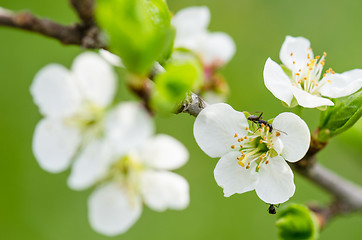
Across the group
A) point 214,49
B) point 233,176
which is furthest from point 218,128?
point 214,49

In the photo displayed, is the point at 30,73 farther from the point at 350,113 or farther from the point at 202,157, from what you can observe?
the point at 350,113

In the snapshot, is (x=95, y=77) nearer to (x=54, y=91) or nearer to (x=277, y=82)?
(x=54, y=91)

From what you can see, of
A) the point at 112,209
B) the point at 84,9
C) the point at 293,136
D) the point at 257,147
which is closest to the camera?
the point at 84,9

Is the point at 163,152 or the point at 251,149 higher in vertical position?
the point at 251,149

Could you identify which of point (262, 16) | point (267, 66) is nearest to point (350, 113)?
point (267, 66)

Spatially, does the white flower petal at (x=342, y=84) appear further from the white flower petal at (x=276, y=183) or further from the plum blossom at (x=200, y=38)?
the plum blossom at (x=200, y=38)

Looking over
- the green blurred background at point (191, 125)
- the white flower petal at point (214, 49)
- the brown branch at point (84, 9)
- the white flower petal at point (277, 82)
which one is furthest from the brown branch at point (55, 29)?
the green blurred background at point (191, 125)

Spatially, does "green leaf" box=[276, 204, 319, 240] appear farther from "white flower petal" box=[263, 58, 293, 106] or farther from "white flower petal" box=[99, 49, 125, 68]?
"white flower petal" box=[99, 49, 125, 68]
